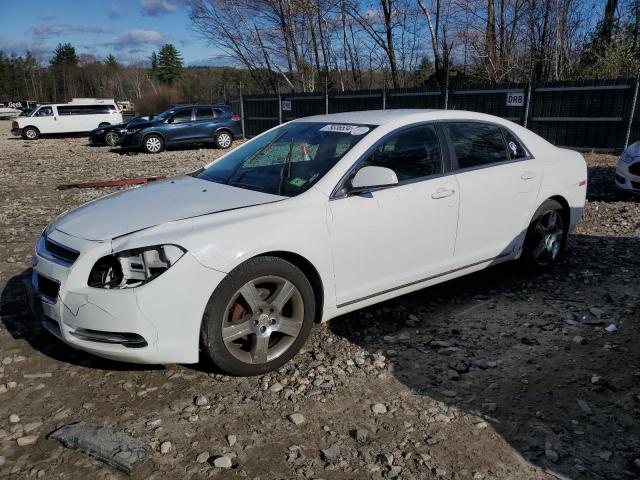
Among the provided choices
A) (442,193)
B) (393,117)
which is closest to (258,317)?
(442,193)

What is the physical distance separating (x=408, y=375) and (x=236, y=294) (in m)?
1.24

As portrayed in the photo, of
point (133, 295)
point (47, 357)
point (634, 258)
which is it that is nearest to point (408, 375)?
point (133, 295)

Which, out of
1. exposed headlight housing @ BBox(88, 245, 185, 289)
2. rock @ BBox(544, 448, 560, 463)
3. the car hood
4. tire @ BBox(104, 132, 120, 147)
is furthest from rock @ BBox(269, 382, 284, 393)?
tire @ BBox(104, 132, 120, 147)

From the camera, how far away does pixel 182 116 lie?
750 inches

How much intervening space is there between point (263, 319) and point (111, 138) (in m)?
A: 21.0

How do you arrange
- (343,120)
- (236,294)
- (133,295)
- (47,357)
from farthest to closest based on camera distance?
(343,120), (47,357), (236,294), (133,295)

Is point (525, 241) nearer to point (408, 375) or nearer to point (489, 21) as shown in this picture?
point (408, 375)

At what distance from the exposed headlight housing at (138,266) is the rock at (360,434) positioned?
53.1 inches

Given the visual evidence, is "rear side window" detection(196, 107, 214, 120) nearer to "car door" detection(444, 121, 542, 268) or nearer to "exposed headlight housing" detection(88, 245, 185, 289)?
"car door" detection(444, 121, 542, 268)

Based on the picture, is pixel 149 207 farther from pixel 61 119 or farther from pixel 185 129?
pixel 61 119

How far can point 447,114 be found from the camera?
4344mm

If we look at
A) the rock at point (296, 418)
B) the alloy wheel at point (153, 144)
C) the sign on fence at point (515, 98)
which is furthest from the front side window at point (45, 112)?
the rock at point (296, 418)

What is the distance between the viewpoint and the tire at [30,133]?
27453 millimetres

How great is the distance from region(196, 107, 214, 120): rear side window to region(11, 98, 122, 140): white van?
10738 millimetres
